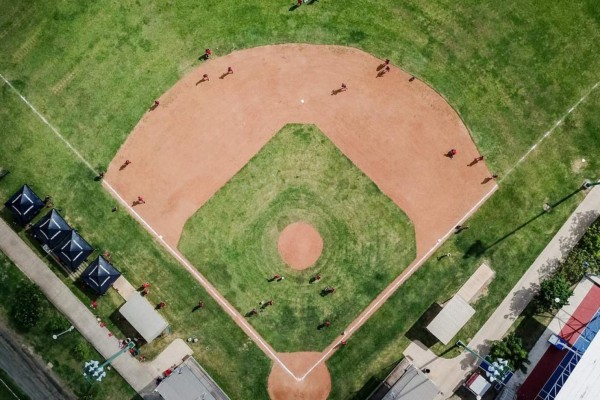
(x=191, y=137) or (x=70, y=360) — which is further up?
(x=191, y=137)

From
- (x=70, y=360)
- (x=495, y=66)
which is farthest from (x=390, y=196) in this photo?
(x=70, y=360)

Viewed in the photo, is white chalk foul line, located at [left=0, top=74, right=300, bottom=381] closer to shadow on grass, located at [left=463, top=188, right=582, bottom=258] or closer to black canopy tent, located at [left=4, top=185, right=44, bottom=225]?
black canopy tent, located at [left=4, top=185, right=44, bottom=225]

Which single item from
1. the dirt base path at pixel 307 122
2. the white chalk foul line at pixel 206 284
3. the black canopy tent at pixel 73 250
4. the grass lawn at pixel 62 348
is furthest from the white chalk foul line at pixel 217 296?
the grass lawn at pixel 62 348

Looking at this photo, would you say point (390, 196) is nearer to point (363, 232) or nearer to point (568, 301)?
Result: point (363, 232)

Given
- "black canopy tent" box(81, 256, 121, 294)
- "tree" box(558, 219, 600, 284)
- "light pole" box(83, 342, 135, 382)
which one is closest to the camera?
"black canopy tent" box(81, 256, 121, 294)

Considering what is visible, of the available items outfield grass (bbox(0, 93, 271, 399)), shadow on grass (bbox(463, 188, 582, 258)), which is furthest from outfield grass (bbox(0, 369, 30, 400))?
shadow on grass (bbox(463, 188, 582, 258))

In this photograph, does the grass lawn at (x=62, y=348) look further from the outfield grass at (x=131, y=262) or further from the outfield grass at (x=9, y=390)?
the outfield grass at (x=131, y=262)

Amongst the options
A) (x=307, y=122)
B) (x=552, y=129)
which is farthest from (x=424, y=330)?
(x=552, y=129)
